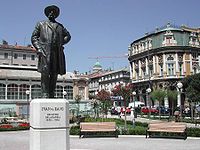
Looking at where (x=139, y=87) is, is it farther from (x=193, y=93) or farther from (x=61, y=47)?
(x=61, y=47)

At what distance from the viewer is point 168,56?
7062cm

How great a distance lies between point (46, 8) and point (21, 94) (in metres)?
44.5

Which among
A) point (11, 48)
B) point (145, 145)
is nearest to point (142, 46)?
point (11, 48)

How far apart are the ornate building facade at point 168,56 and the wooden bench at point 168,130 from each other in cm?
4829

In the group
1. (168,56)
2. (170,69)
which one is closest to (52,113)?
(168,56)

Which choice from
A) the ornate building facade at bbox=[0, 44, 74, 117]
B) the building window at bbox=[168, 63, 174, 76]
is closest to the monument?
the ornate building facade at bbox=[0, 44, 74, 117]

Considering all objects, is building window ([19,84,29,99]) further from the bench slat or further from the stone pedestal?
the stone pedestal

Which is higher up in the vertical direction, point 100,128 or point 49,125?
point 49,125

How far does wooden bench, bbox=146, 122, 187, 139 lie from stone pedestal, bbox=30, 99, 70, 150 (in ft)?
35.5

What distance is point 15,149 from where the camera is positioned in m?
15.2

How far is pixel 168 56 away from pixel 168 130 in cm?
5272

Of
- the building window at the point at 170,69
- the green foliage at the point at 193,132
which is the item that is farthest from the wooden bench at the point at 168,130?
the building window at the point at 170,69

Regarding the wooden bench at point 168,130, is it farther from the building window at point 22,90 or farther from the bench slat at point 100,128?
the building window at point 22,90

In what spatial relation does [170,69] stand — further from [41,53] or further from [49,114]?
[49,114]
